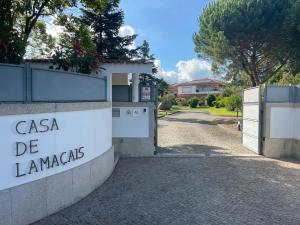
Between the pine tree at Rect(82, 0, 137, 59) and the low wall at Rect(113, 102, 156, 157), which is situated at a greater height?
the pine tree at Rect(82, 0, 137, 59)

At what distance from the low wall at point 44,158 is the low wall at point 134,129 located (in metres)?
3.88

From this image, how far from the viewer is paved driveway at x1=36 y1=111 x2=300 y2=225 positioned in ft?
17.3

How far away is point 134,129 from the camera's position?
423 inches

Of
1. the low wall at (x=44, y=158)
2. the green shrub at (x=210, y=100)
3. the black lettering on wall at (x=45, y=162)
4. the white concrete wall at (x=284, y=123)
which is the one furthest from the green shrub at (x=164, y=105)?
the black lettering on wall at (x=45, y=162)

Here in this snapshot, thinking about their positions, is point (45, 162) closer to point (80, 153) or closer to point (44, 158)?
point (44, 158)

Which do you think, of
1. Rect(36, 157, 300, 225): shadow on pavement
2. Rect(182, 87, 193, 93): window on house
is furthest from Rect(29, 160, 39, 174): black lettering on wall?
Rect(182, 87, 193, 93): window on house

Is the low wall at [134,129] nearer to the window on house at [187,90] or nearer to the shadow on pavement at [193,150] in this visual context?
the shadow on pavement at [193,150]

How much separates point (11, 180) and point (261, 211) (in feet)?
14.3

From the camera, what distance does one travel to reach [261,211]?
221 inches

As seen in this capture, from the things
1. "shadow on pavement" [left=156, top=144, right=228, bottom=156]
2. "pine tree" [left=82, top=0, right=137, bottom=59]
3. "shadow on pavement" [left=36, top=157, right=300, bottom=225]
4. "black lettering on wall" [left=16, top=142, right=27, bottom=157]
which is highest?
"pine tree" [left=82, top=0, right=137, bottom=59]

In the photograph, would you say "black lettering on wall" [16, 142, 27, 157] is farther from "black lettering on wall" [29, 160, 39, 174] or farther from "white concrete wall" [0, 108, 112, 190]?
"black lettering on wall" [29, 160, 39, 174]

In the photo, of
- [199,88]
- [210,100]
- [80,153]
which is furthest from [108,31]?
[199,88]

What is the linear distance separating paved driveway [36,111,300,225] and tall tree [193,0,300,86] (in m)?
13.3

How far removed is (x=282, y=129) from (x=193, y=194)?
559 cm
